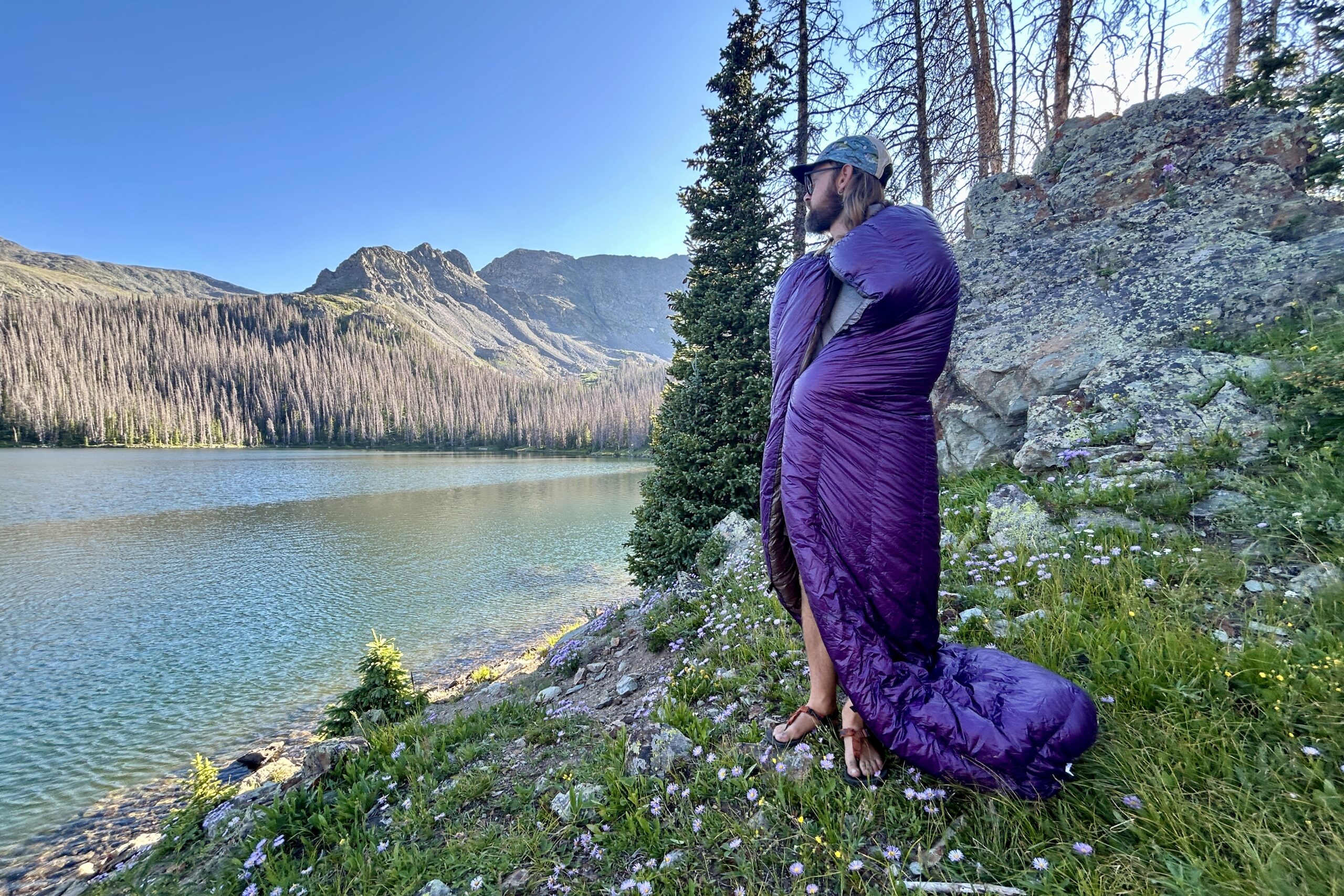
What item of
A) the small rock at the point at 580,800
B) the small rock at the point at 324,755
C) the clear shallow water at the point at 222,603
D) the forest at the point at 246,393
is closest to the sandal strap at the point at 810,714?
the small rock at the point at 580,800

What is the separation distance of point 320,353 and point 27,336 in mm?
63228

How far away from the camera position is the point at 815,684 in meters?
2.96

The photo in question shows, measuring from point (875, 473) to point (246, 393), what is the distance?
632ft

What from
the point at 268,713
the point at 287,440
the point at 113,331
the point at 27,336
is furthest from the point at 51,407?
the point at 268,713

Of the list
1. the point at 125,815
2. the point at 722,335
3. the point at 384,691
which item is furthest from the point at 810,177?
the point at 125,815

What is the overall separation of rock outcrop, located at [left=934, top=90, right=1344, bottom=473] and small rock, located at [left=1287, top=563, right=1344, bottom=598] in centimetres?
178

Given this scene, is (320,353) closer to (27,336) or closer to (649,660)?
(27,336)

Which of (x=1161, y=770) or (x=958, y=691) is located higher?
(x=958, y=691)

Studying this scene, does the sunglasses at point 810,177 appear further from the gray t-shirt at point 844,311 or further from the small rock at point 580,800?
the small rock at point 580,800

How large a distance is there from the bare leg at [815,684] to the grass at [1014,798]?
0.14 metres

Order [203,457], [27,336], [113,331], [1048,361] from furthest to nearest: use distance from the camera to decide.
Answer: [113,331], [27,336], [203,457], [1048,361]

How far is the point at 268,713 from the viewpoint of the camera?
10.1m

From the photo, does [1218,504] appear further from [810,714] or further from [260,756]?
[260,756]

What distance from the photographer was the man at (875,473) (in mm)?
2424
